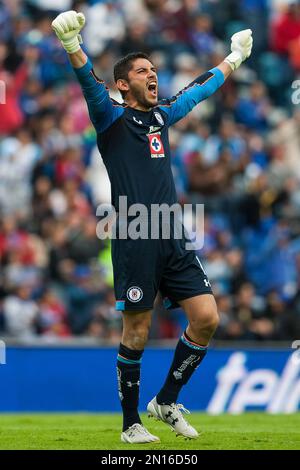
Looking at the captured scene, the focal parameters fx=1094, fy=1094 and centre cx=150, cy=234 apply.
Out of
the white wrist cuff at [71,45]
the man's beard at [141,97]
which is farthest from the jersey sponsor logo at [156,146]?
the white wrist cuff at [71,45]

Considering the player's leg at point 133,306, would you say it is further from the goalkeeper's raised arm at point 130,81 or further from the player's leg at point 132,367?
the goalkeeper's raised arm at point 130,81

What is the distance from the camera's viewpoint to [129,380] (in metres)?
8.79

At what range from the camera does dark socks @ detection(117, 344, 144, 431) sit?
878 cm

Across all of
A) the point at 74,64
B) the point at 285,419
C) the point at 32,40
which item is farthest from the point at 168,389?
the point at 32,40

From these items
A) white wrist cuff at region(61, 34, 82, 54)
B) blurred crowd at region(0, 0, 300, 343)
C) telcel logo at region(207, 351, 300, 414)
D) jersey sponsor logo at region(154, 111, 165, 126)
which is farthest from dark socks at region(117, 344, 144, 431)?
blurred crowd at region(0, 0, 300, 343)

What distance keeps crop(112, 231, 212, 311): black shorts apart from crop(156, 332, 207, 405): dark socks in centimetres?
35

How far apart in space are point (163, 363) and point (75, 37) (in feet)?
25.2

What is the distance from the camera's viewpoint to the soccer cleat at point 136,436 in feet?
28.5

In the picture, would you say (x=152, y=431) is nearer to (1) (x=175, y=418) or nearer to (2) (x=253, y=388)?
(1) (x=175, y=418)

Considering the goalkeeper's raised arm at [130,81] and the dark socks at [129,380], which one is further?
the dark socks at [129,380]

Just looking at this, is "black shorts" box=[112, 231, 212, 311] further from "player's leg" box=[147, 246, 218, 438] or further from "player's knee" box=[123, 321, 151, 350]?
"player's knee" box=[123, 321, 151, 350]

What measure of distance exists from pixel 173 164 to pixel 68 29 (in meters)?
9.99

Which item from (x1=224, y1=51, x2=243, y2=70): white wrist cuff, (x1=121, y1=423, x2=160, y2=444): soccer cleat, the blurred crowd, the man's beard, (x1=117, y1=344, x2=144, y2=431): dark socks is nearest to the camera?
(x1=121, y1=423, x2=160, y2=444): soccer cleat

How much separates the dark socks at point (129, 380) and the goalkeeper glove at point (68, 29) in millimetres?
2410
